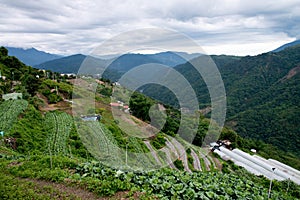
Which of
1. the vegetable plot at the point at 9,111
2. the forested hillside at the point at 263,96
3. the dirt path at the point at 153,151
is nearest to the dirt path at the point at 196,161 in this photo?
the dirt path at the point at 153,151

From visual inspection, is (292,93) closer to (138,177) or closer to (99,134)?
(99,134)

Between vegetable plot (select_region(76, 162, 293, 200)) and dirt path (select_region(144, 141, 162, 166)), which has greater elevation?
vegetable plot (select_region(76, 162, 293, 200))

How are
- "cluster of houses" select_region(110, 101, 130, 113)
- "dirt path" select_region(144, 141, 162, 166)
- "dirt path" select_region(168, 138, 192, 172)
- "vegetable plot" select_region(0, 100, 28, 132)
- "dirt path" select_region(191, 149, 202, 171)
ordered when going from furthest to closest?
"cluster of houses" select_region(110, 101, 130, 113) < "dirt path" select_region(191, 149, 202, 171) < "dirt path" select_region(168, 138, 192, 172) < "dirt path" select_region(144, 141, 162, 166) < "vegetable plot" select_region(0, 100, 28, 132)

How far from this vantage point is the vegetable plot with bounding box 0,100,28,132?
34.4ft

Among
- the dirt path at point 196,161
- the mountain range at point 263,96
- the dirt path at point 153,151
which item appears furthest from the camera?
the mountain range at point 263,96

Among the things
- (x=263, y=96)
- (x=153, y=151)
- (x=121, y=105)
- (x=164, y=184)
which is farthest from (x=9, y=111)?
(x=263, y=96)

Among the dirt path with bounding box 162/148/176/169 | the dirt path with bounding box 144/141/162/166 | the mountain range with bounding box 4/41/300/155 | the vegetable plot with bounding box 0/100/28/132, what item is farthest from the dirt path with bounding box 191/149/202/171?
the mountain range with bounding box 4/41/300/155

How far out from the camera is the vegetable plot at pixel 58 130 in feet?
32.4

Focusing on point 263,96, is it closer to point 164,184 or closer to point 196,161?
point 196,161

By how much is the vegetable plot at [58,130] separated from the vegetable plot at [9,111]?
150 centimetres

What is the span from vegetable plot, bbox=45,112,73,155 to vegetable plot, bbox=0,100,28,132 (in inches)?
59.2

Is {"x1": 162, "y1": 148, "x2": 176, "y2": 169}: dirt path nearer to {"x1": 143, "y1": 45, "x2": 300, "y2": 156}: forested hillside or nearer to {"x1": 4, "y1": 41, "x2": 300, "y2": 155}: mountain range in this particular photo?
{"x1": 4, "y1": 41, "x2": 300, "y2": 155}: mountain range

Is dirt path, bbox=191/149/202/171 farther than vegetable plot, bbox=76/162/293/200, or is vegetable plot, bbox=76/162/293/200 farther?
dirt path, bbox=191/149/202/171

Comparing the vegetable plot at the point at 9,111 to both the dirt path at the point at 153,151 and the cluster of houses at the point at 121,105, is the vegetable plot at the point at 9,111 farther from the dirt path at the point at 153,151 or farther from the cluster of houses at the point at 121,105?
the dirt path at the point at 153,151
